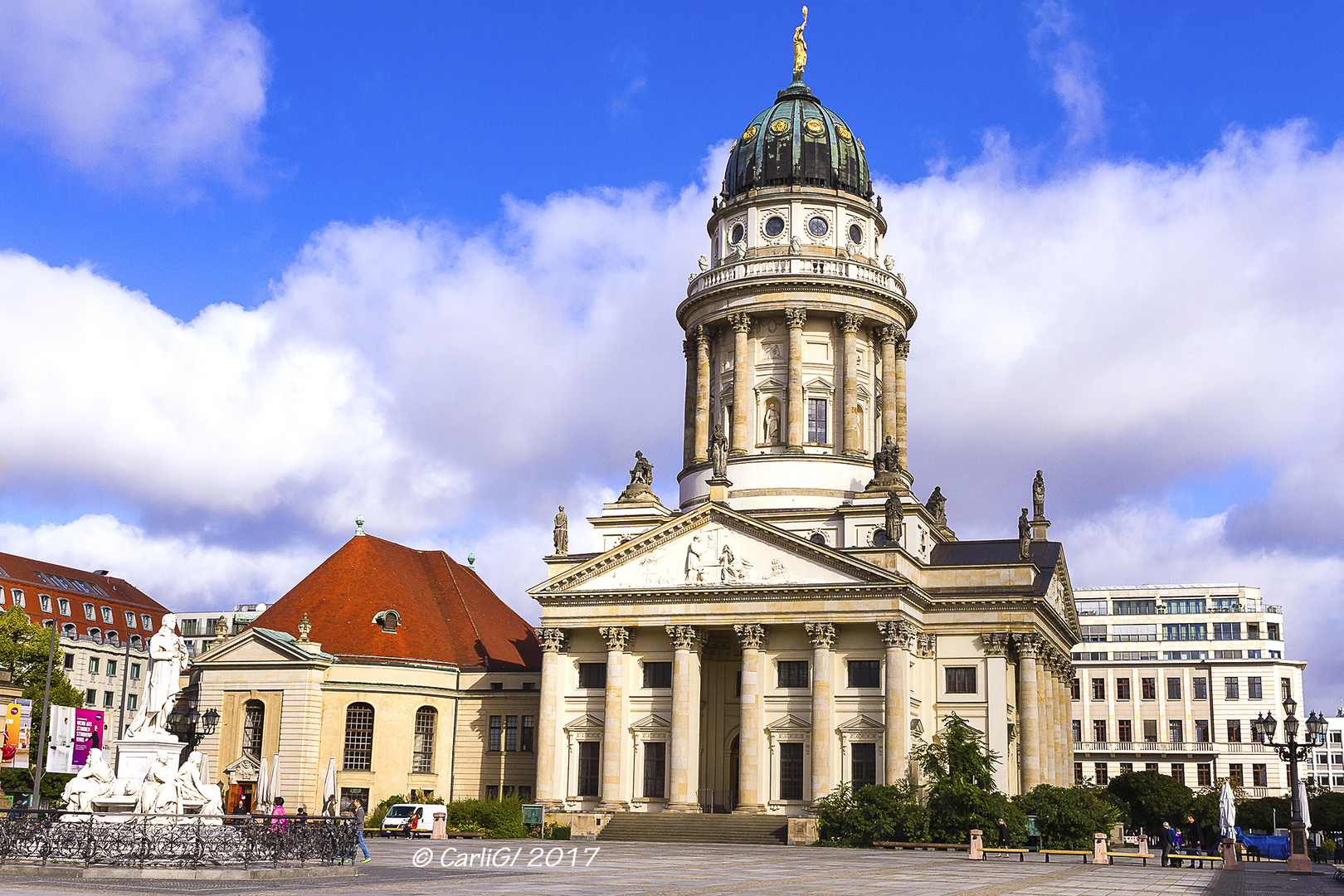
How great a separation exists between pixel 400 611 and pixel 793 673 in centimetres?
2129

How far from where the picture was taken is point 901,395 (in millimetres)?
77250

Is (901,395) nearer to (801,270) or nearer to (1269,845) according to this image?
(801,270)

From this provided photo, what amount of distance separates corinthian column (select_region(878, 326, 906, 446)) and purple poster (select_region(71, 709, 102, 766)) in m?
41.2

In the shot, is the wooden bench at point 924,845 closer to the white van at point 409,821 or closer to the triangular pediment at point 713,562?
the triangular pediment at point 713,562

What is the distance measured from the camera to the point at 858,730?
6128 cm

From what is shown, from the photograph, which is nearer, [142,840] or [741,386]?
[142,840]

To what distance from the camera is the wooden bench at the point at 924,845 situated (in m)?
52.7

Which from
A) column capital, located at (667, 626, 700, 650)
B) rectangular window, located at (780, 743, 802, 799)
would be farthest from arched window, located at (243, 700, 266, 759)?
rectangular window, located at (780, 743, 802, 799)

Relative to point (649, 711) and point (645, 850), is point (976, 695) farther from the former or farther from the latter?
point (645, 850)

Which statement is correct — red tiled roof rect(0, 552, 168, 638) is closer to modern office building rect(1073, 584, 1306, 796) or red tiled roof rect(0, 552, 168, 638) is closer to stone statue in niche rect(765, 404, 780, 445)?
stone statue in niche rect(765, 404, 780, 445)

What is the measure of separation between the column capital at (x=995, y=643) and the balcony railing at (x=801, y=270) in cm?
2021

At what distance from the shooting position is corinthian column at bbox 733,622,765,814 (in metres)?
61.3

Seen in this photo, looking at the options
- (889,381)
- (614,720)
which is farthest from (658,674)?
(889,381)

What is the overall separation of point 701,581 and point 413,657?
1579 cm
